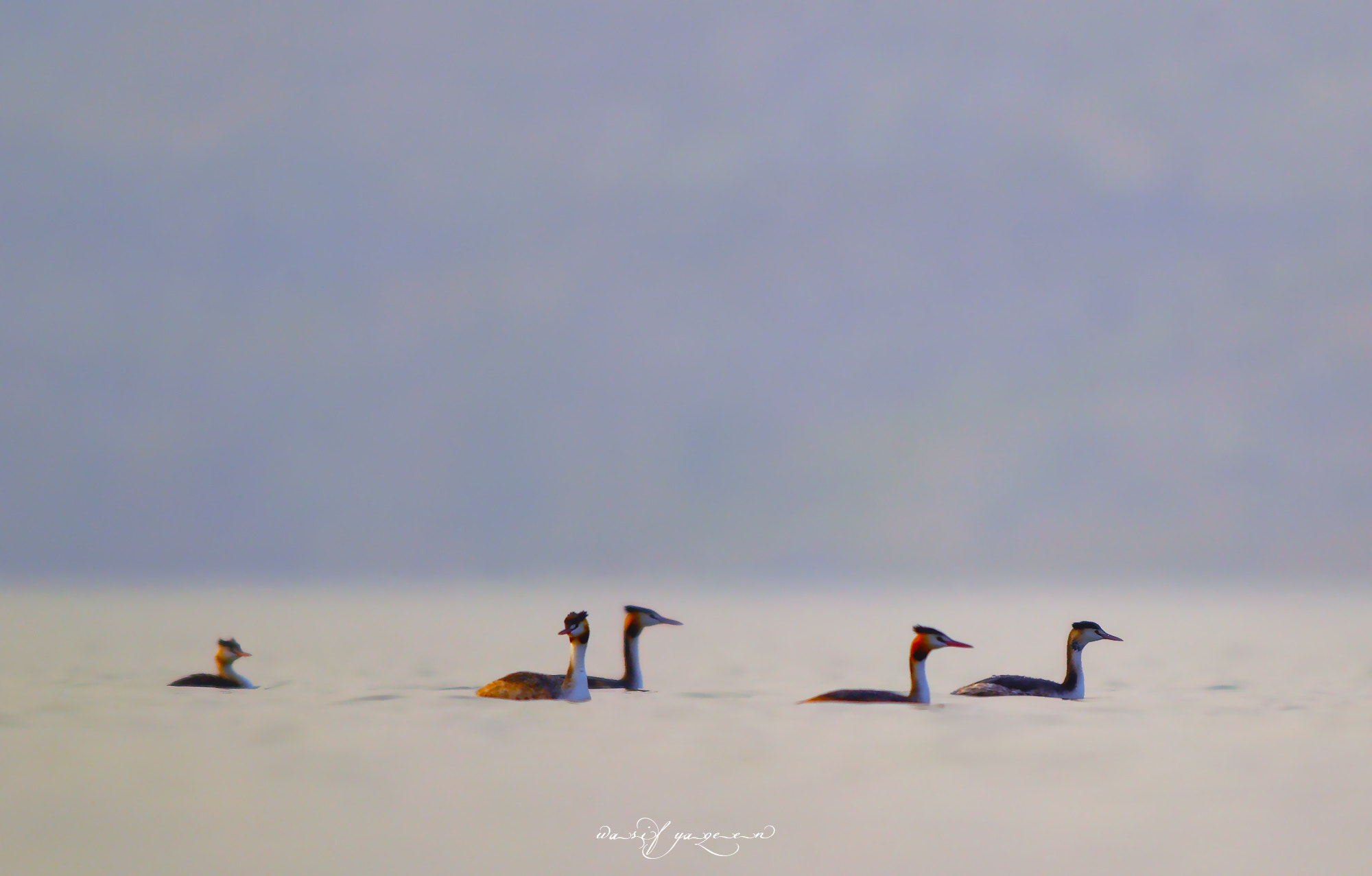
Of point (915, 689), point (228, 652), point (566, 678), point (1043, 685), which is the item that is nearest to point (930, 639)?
point (915, 689)

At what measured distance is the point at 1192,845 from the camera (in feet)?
25.4

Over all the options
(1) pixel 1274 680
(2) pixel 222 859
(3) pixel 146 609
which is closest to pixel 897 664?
(1) pixel 1274 680

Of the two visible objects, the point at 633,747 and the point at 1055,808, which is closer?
the point at 1055,808

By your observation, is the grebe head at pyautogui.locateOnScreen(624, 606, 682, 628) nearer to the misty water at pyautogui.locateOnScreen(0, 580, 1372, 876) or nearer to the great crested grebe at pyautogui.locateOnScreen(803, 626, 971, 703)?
the misty water at pyautogui.locateOnScreen(0, 580, 1372, 876)

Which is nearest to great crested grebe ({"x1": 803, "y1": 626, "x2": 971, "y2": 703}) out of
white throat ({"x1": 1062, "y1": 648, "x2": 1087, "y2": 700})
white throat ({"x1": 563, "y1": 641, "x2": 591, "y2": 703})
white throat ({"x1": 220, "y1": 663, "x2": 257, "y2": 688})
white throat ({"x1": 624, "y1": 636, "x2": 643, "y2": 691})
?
white throat ({"x1": 1062, "y1": 648, "x2": 1087, "y2": 700})

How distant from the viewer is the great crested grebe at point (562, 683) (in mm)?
13656

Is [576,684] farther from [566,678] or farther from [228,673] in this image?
→ [228,673]

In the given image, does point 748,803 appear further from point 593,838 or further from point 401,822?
point 401,822

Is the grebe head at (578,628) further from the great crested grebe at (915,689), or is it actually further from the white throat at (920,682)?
the white throat at (920,682)

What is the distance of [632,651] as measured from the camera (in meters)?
15.5

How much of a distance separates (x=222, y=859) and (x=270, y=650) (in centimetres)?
1455

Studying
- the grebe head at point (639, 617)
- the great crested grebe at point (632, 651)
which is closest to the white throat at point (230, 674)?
the great crested grebe at point (632, 651)

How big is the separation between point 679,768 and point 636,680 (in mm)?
5595
